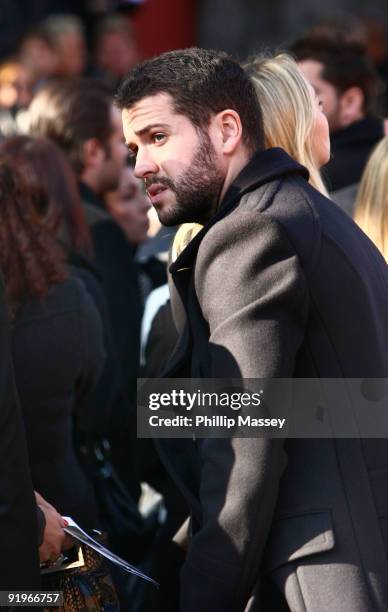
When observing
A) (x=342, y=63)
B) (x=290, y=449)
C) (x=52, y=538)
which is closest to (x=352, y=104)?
(x=342, y=63)

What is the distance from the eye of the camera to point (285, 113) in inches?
119

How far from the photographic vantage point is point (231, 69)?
270cm

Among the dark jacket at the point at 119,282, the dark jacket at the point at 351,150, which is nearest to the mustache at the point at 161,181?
the dark jacket at the point at 351,150

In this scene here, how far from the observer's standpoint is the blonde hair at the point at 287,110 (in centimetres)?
300

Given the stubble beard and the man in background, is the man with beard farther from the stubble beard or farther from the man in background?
the man in background

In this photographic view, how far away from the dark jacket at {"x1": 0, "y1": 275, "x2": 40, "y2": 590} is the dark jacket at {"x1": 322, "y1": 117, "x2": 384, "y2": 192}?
7.66 ft

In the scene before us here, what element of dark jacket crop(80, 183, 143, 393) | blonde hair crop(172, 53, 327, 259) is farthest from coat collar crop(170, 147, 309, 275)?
dark jacket crop(80, 183, 143, 393)

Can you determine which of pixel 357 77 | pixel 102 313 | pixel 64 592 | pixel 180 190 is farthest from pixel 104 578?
pixel 357 77

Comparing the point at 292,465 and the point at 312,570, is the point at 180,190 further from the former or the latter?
the point at 312,570

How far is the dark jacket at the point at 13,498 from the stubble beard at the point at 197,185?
1.52ft

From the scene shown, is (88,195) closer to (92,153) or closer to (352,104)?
(92,153)

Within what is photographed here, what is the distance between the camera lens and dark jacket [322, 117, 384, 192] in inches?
180

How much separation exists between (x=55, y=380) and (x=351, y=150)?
6.01 ft

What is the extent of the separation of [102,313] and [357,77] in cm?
167
